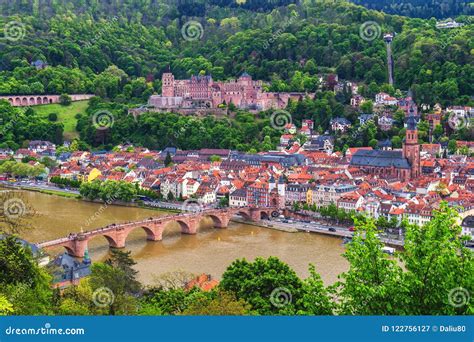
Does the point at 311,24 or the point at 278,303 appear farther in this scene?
the point at 311,24

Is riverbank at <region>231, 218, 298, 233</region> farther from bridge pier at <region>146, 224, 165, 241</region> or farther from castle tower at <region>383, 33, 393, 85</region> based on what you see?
castle tower at <region>383, 33, 393, 85</region>

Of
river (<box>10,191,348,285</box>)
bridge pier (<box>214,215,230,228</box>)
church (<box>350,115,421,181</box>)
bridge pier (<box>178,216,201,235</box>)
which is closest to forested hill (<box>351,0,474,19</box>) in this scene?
church (<box>350,115,421,181</box>)

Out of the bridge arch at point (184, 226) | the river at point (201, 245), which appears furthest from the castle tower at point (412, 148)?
the bridge arch at point (184, 226)

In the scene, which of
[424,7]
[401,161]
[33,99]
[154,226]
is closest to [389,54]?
[424,7]

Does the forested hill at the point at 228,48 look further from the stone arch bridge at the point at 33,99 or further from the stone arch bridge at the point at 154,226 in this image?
the stone arch bridge at the point at 154,226

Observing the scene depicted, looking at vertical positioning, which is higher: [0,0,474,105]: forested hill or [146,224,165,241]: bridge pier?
[0,0,474,105]: forested hill

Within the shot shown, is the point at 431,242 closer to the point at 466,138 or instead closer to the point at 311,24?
the point at 466,138

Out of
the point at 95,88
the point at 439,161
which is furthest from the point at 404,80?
the point at 95,88
